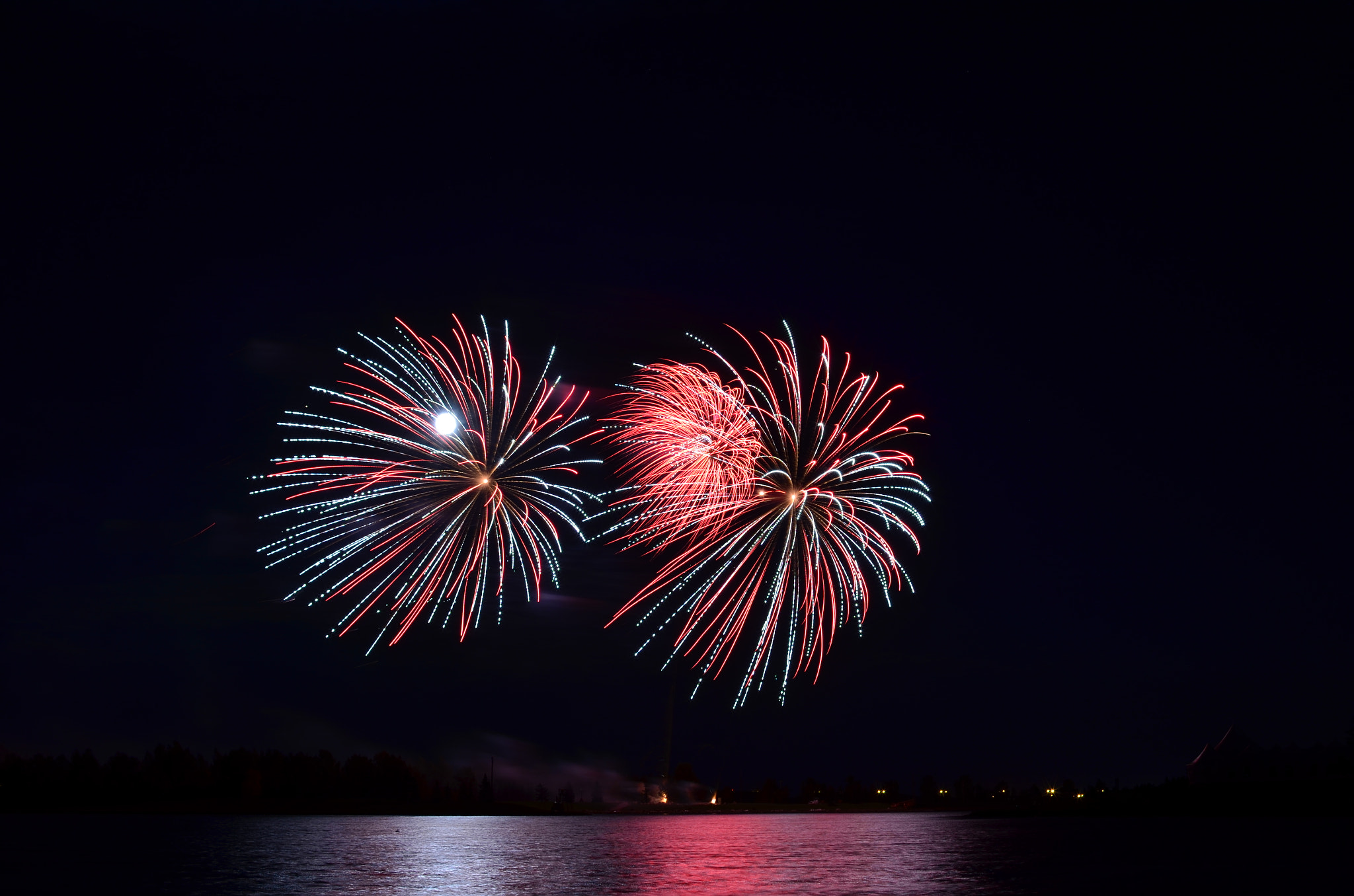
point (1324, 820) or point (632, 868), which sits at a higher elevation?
point (1324, 820)

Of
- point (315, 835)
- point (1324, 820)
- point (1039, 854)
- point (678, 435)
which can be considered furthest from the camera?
point (1324, 820)

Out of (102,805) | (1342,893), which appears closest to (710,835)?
(1342,893)

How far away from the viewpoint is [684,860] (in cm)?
4975

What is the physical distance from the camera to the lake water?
36.2m

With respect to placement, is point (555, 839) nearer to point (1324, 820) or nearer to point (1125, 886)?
point (1125, 886)

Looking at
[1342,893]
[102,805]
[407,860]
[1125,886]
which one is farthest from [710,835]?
[102,805]

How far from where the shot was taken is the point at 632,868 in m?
44.4

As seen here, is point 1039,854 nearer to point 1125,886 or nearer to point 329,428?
point 1125,886

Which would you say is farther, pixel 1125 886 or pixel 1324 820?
pixel 1324 820

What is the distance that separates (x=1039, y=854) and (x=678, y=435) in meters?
36.1

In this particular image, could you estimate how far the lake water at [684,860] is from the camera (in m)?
36.2

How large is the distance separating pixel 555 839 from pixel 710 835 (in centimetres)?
1331

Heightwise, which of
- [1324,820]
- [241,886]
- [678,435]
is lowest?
[241,886]

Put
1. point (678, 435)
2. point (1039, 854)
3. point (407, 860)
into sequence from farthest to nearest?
point (1039, 854), point (407, 860), point (678, 435)
